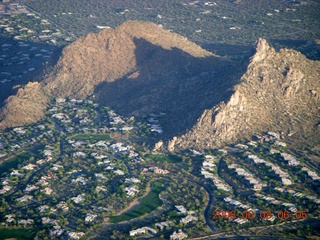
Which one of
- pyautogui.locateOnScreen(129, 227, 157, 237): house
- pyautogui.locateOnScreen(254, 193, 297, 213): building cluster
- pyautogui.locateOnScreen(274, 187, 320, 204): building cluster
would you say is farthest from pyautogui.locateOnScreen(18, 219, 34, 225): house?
pyautogui.locateOnScreen(274, 187, 320, 204): building cluster

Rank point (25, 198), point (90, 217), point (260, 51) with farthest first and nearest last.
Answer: point (260, 51) → point (25, 198) → point (90, 217)

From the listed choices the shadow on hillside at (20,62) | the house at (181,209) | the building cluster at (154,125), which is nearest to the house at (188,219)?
the house at (181,209)

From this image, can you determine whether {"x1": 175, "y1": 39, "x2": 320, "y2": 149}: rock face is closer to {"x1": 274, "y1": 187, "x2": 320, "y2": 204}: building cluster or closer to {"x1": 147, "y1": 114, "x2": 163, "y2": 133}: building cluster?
{"x1": 147, "y1": 114, "x2": 163, "y2": 133}: building cluster

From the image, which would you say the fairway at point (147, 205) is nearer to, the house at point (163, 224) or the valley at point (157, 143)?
the valley at point (157, 143)

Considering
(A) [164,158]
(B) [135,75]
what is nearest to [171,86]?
(B) [135,75]

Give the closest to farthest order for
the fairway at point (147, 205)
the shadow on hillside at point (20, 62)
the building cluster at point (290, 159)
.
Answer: the fairway at point (147, 205), the building cluster at point (290, 159), the shadow on hillside at point (20, 62)

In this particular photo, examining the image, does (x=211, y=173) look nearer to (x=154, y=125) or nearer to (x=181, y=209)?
(x=181, y=209)

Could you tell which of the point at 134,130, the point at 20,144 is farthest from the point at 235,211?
the point at 20,144
